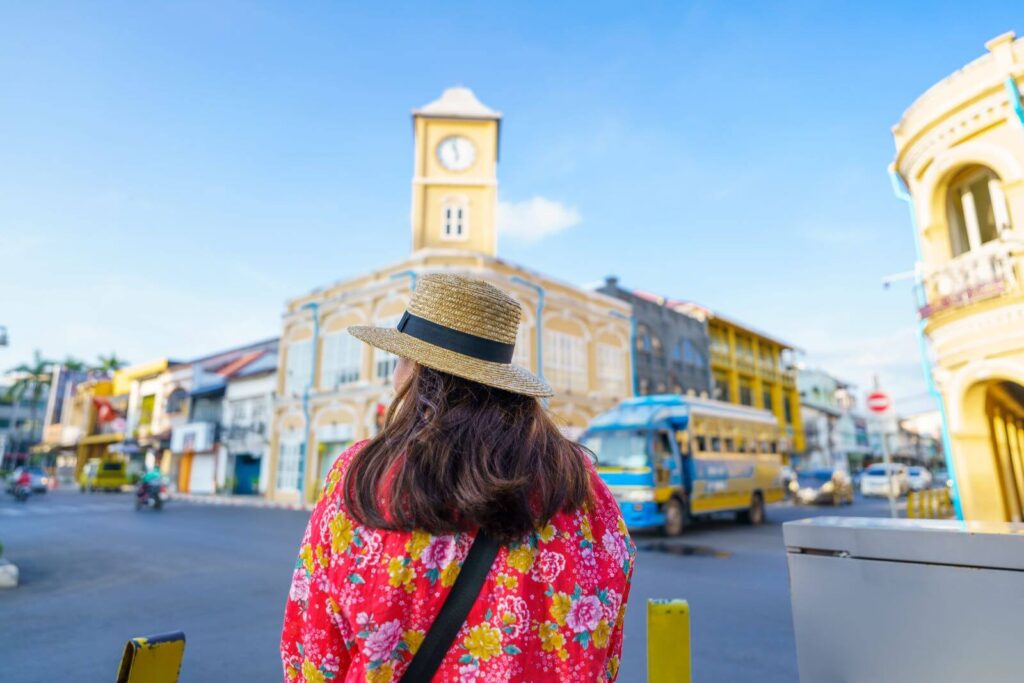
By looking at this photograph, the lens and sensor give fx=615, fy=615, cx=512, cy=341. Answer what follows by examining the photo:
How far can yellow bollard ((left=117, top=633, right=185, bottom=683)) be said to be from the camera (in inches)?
65.3

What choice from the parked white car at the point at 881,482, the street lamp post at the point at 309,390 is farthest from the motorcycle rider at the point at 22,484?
the parked white car at the point at 881,482

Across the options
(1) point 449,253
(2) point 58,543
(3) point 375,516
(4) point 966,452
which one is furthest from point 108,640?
(1) point 449,253

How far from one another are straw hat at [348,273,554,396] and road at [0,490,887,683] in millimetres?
3550

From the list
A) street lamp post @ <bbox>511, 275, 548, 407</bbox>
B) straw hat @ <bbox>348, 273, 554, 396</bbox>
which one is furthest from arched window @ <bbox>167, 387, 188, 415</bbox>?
straw hat @ <bbox>348, 273, 554, 396</bbox>

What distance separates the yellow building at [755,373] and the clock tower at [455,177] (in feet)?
60.5

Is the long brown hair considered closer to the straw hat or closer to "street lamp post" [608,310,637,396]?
the straw hat

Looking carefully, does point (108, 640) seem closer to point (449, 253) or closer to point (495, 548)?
point (495, 548)

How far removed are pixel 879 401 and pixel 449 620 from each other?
547 inches

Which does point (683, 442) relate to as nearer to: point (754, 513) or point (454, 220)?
point (754, 513)

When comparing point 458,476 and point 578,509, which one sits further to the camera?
point 578,509

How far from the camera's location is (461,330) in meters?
1.52

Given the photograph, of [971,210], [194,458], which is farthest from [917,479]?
[194,458]

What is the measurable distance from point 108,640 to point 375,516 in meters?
5.18

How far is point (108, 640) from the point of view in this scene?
194 inches
